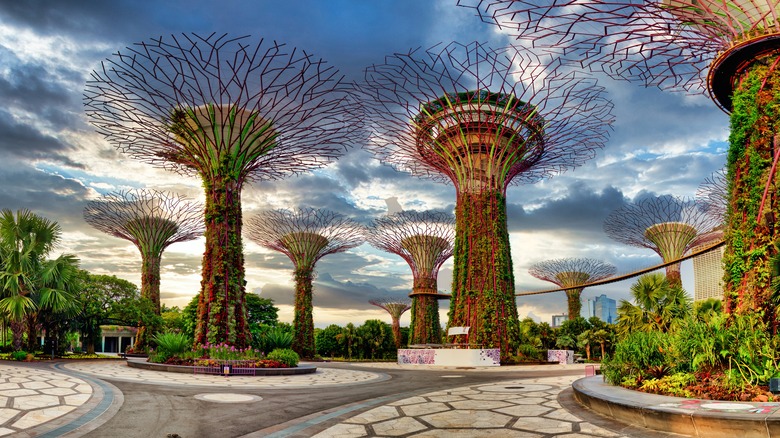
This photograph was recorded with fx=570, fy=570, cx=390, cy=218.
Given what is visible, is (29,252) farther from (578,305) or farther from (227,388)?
(578,305)

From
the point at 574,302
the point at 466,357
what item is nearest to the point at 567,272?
the point at 574,302

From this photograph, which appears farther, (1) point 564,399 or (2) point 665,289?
(2) point 665,289

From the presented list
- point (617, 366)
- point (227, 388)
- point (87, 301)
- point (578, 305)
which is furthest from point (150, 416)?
A: point (578, 305)

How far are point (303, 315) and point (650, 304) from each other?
2585 cm

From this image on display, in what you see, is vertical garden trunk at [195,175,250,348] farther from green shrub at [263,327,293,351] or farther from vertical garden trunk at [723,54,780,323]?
vertical garden trunk at [723,54,780,323]

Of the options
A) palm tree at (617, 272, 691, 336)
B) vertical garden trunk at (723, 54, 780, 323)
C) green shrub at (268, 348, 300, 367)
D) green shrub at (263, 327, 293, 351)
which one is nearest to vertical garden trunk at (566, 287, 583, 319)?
palm tree at (617, 272, 691, 336)

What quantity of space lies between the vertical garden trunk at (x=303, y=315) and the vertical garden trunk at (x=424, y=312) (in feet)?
33.5

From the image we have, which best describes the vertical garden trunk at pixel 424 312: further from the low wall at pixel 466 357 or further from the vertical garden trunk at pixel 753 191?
the vertical garden trunk at pixel 753 191

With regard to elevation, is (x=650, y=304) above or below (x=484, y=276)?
below

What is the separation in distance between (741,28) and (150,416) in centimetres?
1356

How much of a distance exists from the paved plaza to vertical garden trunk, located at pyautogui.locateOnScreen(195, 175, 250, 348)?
6.44 metres

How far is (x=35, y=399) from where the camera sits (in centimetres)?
969

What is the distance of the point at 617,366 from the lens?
10.7 metres

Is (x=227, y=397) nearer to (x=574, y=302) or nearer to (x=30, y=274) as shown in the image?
(x=30, y=274)
